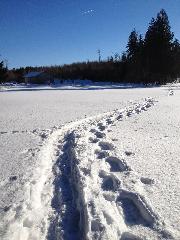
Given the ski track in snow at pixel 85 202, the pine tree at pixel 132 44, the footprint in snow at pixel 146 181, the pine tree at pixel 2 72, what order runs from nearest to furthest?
the ski track in snow at pixel 85 202 < the footprint in snow at pixel 146 181 < the pine tree at pixel 132 44 < the pine tree at pixel 2 72

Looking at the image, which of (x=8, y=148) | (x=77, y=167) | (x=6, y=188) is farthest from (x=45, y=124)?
(x=6, y=188)

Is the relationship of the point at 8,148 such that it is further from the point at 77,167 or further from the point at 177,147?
the point at 177,147

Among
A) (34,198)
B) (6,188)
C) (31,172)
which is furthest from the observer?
(31,172)

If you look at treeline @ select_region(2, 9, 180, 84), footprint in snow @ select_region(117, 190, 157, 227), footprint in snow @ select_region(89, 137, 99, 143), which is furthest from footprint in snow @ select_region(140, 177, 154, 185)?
treeline @ select_region(2, 9, 180, 84)

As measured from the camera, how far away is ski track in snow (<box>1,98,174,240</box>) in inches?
123

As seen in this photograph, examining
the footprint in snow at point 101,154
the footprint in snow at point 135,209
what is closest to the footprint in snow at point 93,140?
the footprint in snow at point 101,154

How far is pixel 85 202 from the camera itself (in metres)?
3.69

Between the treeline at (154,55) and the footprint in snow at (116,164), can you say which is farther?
the treeline at (154,55)

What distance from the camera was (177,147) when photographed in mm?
6207

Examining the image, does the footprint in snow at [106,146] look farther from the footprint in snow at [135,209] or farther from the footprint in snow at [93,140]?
the footprint in snow at [135,209]

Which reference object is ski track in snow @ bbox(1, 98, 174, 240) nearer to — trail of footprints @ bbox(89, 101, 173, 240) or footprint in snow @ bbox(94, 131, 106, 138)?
trail of footprints @ bbox(89, 101, 173, 240)

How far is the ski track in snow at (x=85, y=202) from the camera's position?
3.13 metres

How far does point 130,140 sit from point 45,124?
3112mm

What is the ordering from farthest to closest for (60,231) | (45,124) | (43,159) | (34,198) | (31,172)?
(45,124) → (43,159) → (31,172) → (34,198) → (60,231)
